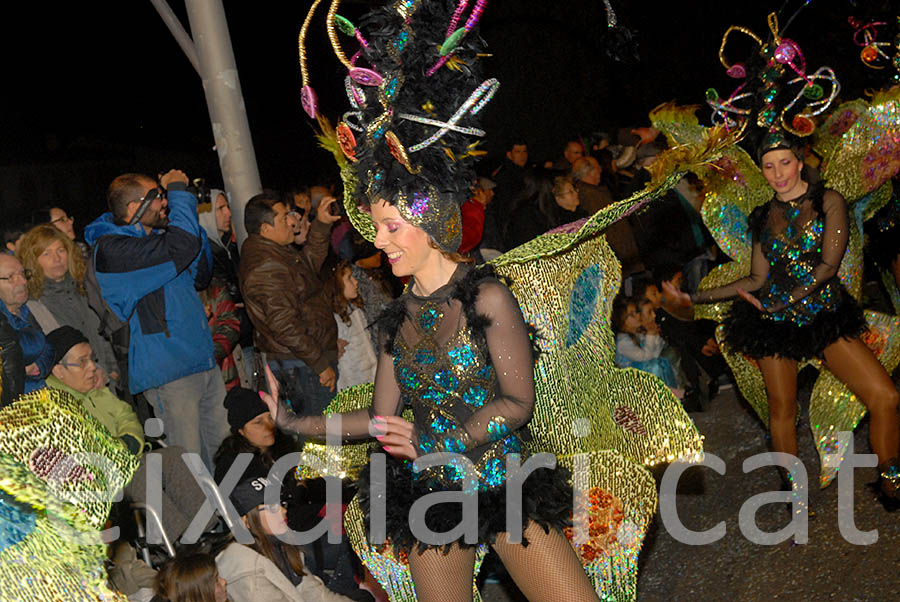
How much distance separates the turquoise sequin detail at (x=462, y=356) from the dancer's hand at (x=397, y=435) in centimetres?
25

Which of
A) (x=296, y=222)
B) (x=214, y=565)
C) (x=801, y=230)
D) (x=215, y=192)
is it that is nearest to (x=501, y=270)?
(x=214, y=565)

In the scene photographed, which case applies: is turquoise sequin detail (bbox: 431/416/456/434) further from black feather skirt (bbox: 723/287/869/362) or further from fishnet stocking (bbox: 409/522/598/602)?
black feather skirt (bbox: 723/287/869/362)

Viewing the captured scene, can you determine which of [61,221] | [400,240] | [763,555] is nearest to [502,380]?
[400,240]

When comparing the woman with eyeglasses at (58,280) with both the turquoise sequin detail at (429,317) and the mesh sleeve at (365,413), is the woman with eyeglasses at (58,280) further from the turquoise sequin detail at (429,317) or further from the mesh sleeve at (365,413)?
the turquoise sequin detail at (429,317)

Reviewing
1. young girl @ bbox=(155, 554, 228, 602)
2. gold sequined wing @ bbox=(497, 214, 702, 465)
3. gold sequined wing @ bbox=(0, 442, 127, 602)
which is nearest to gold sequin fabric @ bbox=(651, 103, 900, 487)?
gold sequined wing @ bbox=(497, 214, 702, 465)

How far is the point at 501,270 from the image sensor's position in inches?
128

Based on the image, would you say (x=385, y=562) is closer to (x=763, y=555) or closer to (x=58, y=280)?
(x=763, y=555)

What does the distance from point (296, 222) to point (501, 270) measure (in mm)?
2698

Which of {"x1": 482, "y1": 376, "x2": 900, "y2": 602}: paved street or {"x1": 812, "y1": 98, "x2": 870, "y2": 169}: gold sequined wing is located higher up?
{"x1": 812, "y1": 98, "x2": 870, "y2": 169}: gold sequined wing

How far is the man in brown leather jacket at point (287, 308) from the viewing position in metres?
5.17

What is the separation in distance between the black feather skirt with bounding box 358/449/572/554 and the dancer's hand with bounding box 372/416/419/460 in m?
0.20

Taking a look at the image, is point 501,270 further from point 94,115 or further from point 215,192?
point 94,115

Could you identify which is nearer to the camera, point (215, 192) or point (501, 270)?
point (501, 270)

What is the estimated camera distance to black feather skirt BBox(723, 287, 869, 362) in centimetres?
441
